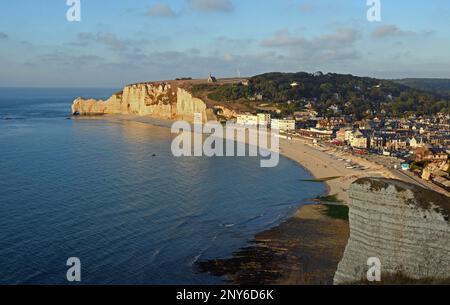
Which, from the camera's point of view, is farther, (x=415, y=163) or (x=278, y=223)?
(x=415, y=163)

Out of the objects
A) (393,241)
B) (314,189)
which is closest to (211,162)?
(314,189)

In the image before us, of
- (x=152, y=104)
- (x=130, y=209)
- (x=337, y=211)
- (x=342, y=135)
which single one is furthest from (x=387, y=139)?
(x=152, y=104)

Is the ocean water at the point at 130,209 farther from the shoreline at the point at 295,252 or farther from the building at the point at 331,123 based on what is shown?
the building at the point at 331,123

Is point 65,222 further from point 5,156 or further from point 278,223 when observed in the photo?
point 5,156

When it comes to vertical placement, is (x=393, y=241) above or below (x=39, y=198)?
above

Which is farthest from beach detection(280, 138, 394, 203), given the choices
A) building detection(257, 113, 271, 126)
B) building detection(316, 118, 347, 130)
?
building detection(257, 113, 271, 126)

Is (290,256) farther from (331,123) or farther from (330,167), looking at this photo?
(331,123)
